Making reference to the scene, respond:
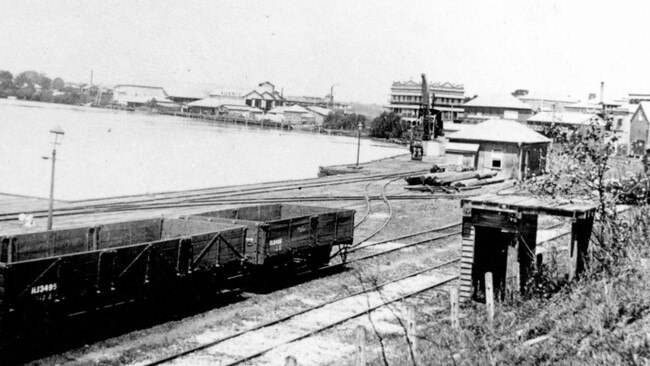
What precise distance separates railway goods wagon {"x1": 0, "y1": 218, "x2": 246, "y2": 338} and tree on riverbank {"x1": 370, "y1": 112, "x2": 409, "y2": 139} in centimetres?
11754

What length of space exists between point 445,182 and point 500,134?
866 centimetres

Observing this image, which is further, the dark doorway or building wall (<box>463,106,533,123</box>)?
building wall (<box>463,106,533,123</box>)

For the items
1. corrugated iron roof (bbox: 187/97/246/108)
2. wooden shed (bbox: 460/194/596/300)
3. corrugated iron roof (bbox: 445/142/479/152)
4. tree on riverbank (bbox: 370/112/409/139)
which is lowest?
wooden shed (bbox: 460/194/596/300)

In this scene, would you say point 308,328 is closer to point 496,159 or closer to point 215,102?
point 496,159

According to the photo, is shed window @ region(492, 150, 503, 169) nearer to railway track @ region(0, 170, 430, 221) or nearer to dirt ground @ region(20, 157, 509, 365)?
railway track @ region(0, 170, 430, 221)

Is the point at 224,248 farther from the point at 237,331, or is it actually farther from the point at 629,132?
the point at 629,132

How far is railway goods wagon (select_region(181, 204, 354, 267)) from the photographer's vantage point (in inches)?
650

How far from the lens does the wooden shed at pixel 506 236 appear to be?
535 inches

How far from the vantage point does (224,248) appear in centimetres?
1563

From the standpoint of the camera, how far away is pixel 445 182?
40031 mm

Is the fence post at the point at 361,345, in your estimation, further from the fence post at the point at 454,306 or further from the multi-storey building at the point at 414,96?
the multi-storey building at the point at 414,96

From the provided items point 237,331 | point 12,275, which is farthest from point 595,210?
point 12,275

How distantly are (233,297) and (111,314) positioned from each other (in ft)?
11.3

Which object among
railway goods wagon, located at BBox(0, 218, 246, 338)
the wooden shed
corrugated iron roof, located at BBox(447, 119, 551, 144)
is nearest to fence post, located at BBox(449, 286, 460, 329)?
the wooden shed
